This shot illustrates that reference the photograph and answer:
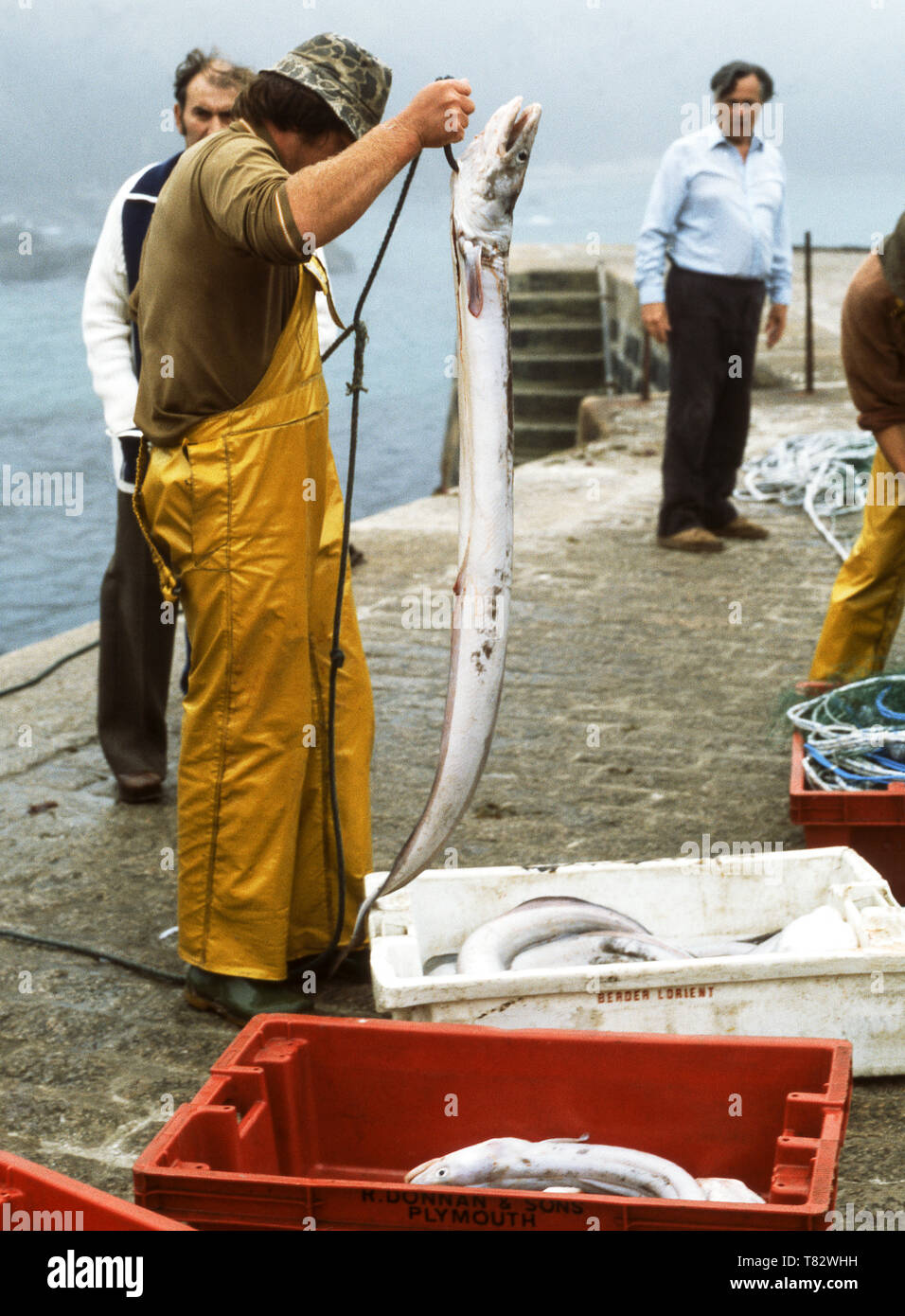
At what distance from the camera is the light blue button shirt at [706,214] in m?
8.45

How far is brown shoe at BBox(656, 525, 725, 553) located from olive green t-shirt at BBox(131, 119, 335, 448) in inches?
224

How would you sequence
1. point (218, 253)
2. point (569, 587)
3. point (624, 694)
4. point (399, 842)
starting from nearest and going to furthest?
1. point (218, 253)
2. point (399, 842)
3. point (624, 694)
4. point (569, 587)

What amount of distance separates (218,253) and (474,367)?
1012 mm

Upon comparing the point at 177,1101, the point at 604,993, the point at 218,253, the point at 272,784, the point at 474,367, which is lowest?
the point at 177,1101

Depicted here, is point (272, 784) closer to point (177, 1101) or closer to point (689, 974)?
point (177, 1101)

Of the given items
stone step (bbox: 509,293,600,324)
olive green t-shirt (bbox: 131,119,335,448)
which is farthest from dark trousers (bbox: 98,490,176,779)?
stone step (bbox: 509,293,600,324)

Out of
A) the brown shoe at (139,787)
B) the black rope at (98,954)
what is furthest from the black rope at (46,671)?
the black rope at (98,954)

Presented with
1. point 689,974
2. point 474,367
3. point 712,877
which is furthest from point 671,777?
point 474,367

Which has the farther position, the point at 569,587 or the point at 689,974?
the point at 569,587

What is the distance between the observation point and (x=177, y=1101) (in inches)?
138

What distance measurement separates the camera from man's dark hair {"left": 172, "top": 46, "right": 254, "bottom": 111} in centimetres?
505

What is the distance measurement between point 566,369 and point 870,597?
1579 centimetres

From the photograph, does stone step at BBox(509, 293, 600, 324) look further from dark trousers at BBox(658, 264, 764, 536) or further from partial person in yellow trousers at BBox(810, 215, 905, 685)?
partial person in yellow trousers at BBox(810, 215, 905, 685)

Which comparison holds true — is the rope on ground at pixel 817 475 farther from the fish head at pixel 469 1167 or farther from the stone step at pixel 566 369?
the stone step at pixel 566 369
